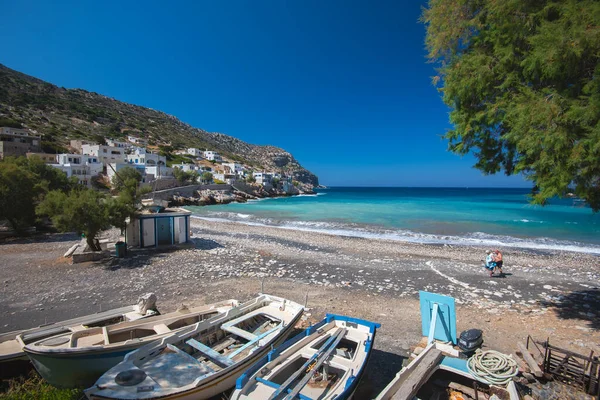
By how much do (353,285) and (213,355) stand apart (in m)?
7.57

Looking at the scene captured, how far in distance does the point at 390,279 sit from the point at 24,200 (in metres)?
24.2

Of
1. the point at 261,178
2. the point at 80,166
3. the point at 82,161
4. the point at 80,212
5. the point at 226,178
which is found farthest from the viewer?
the point at 261,178

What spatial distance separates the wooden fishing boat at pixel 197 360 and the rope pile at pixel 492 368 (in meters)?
3.67

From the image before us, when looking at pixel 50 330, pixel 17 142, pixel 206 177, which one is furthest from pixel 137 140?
pixel 50 330

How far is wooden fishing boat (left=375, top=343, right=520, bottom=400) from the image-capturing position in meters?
4.34

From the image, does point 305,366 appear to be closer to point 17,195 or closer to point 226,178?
point 17,195

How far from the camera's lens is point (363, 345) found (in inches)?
225

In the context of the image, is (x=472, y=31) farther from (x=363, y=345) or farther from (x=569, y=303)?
(x=569, y=303)

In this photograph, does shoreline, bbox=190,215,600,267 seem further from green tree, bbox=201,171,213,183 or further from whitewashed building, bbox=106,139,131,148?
whitewashed building, bbox=106,139,131,148

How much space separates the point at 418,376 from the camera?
4570 mm

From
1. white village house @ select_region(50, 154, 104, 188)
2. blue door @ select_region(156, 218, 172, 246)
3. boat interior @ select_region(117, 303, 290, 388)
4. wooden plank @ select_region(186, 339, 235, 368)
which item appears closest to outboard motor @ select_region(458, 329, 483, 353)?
boat interior @ select_region(117, 303, 290, 388)

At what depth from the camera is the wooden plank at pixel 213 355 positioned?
5117 millimetres

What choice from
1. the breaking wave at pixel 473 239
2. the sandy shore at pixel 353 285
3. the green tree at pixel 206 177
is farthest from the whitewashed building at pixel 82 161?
the breaking wave at pixel 473 239

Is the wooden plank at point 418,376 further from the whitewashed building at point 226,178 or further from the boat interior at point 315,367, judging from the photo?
the whitewashed building at point 226,178
